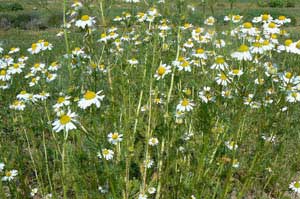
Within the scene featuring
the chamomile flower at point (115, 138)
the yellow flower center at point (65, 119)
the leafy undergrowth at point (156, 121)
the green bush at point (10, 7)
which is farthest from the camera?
the green bush at point (10, 7)

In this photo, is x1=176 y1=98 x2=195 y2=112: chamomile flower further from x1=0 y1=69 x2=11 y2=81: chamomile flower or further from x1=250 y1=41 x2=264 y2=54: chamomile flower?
x1=0 y1=69 x2=11 y2=81: chamomile flower

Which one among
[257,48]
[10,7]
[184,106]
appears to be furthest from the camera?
[10,7]

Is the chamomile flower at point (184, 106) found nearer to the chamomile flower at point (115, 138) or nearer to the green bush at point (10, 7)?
the chamomile flower at point (115, 138)

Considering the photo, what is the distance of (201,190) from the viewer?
2.27m

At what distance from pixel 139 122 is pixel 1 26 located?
57.3ft

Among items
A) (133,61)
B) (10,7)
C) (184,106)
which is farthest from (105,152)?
(10,7)

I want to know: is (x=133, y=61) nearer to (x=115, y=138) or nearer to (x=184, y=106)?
(x=184, y=106)

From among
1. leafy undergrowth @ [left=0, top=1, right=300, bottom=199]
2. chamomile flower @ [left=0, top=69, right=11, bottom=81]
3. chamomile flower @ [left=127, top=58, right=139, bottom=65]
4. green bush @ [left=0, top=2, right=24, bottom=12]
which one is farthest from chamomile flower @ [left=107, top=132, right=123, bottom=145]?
green bush @ [left=0, top=2, right=24, bottom=12]

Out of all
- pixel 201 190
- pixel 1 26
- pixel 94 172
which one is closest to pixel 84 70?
pixel 94 172

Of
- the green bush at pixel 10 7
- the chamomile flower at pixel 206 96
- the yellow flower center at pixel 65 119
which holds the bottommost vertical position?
the green bush at pixel 10 7

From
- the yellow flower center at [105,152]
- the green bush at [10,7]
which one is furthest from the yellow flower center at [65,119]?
the green bush at [10,7]

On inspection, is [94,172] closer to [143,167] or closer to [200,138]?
[143,167]

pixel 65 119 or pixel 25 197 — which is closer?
pixel 65 119

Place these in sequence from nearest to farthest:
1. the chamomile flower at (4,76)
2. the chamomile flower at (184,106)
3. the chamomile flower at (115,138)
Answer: the chamomile flower at (115,138) → the chamomile flower at (184,106) → the chamomile flower at (4,76)
